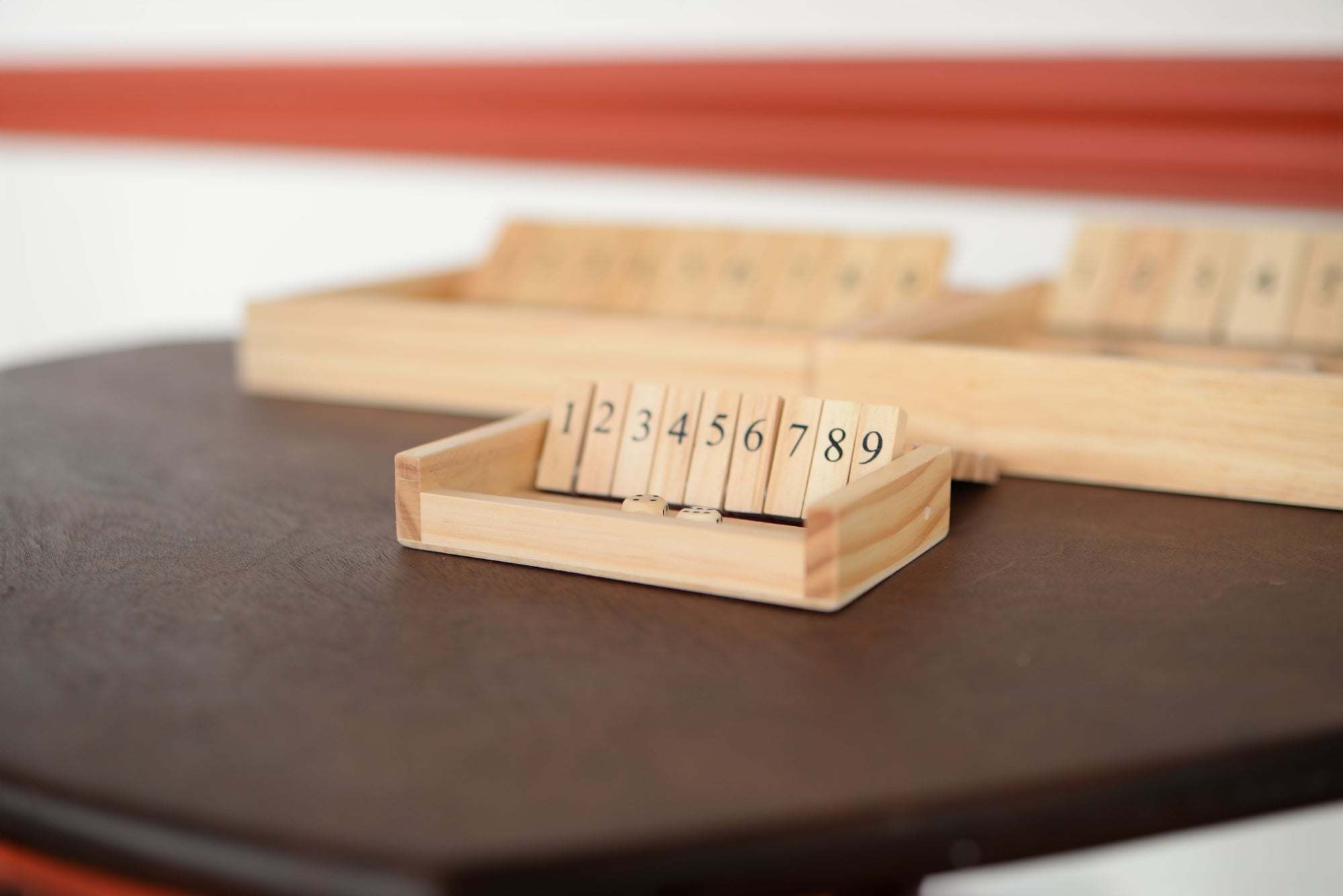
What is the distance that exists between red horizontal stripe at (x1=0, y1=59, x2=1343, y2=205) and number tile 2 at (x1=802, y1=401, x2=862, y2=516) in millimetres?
1078

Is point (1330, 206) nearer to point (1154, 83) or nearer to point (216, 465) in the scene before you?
point (1154, 83)

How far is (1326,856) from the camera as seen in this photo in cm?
165

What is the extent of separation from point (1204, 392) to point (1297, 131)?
2.84 feet

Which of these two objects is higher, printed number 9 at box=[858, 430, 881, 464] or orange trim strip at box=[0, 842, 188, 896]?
printed number 9 at box=[858, 430, 881, 464]

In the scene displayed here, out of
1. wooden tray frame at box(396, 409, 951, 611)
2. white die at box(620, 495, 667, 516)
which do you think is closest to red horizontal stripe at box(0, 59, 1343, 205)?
wooden tray frame at box(396, 409, 951, 611)

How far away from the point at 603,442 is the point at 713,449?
3.4 inches

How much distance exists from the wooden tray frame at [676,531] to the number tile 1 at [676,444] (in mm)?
37

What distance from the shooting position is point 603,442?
33.6 inches

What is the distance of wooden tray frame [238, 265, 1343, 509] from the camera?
88 cm

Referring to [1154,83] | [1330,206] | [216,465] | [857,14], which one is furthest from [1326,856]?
[216,465]

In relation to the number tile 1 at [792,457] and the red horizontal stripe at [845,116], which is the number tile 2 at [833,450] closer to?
the number tile 1 at [792,457]

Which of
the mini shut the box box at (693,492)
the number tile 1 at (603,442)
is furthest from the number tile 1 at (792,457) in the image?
the number tile 1 at (603,442)

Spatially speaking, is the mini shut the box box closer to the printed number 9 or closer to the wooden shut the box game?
the printed number 9

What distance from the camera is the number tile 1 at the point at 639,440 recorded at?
32.8 inches
